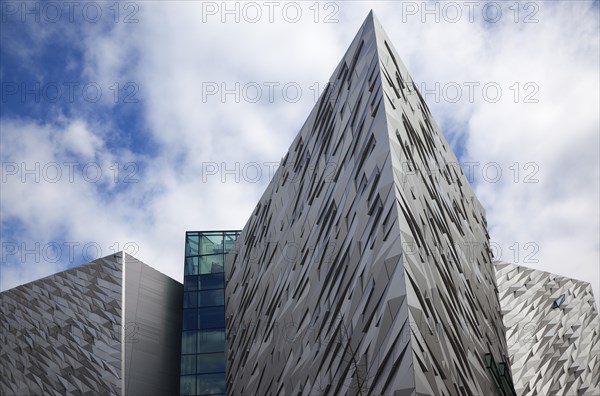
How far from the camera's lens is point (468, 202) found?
861 inches

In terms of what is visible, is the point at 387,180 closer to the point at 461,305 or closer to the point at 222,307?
the point at 461,305

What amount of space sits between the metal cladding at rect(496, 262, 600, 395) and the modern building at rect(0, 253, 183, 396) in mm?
15782

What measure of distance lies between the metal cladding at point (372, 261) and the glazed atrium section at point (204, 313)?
15.7ft

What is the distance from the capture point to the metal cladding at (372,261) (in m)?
11.1

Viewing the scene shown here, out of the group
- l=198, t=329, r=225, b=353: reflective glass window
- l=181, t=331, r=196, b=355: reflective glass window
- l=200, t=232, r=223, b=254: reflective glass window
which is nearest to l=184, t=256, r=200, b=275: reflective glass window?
l=200, t=232, r=223, b=254: reflective glass window

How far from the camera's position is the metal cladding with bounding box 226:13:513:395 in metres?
11.1

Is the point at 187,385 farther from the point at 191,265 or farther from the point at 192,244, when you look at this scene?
the point at 192,244

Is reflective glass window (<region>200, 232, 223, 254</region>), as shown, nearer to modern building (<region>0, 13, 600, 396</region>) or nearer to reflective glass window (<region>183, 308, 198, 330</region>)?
modern building (<region>0, 13, 600, 396</region>)

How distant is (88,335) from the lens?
22.6 meters

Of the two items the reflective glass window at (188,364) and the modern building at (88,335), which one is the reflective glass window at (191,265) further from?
the reflective glass window at (188,364)

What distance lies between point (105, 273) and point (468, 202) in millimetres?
14901

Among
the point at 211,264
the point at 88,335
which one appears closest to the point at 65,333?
the point at 88,335

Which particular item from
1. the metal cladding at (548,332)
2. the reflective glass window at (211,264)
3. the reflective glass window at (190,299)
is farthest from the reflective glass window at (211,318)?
the metal cladding at (548,332)

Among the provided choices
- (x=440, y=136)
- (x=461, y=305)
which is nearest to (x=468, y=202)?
(x=440, y=136)
